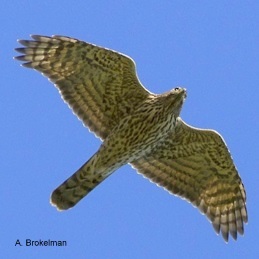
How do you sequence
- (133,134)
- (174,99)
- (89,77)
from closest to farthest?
(174,99), (133,134), (89,77)

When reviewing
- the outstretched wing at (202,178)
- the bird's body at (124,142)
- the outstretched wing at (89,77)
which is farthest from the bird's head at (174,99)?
the outstretched wing at (202,178)

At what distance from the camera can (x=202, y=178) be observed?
16938 millimetres

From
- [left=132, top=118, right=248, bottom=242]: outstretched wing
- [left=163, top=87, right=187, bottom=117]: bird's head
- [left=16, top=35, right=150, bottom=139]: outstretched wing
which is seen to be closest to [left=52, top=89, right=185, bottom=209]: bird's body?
[left=163, top=87, right=187, bottom=117]: bird's head

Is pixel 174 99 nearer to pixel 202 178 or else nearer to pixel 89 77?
pixel 89 77

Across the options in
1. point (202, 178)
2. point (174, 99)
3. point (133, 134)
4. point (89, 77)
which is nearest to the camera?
point (174, 99)

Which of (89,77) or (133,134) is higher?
(89,77)

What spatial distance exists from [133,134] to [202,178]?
1.80 meters

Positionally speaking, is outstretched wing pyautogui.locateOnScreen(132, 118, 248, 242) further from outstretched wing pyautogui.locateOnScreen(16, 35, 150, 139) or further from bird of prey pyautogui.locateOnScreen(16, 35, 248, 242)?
outstretched wing pyautogui.locateOnScreen(16, 35, 150, 139)

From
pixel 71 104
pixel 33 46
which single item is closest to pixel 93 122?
pixel 71 104

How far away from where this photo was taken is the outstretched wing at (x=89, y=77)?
15805mm

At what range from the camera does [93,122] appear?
16234 millimetres

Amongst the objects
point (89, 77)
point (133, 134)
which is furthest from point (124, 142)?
point (89, 77)

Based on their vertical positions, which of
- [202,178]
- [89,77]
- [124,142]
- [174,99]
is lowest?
[202,178]

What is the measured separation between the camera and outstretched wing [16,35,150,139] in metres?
15.8
